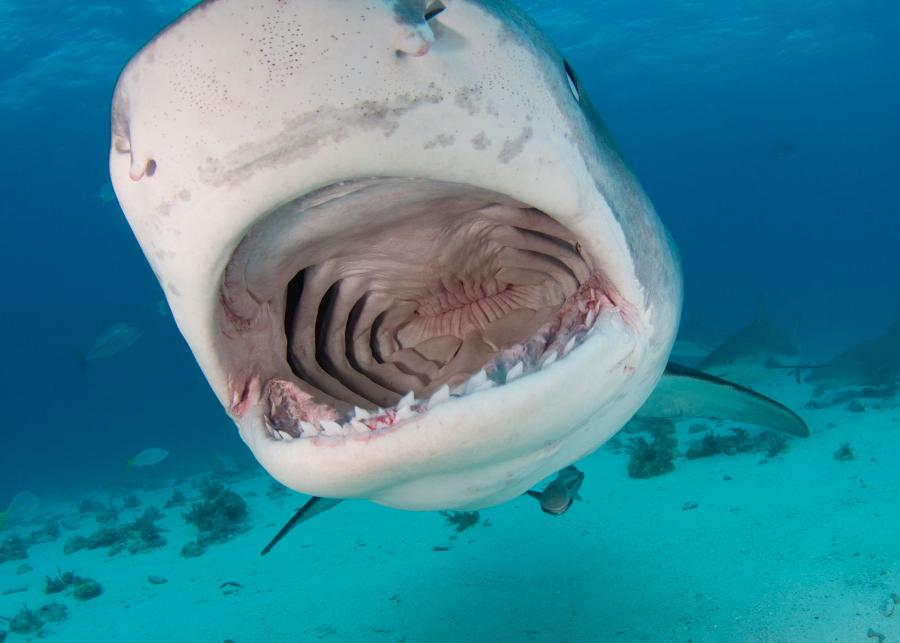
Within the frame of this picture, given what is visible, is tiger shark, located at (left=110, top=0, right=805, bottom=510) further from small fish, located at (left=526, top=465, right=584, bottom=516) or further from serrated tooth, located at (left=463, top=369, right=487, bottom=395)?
small fish, located at (left=526, top=465, right=584, bottom=516)

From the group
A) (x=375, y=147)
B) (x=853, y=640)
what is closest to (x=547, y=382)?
(x=375, y=147)

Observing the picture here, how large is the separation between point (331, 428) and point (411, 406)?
255 millimetres

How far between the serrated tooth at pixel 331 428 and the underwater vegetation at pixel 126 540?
10578 millimetres

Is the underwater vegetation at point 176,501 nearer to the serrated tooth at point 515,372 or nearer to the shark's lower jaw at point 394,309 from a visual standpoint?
the shark's lower jaw at point 394,309

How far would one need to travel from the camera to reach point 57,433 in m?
56.8

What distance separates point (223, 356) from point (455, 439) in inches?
30.7

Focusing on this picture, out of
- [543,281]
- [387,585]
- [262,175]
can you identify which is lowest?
[387,585]

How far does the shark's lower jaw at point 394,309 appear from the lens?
1.78 metres

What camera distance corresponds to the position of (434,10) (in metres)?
1.31

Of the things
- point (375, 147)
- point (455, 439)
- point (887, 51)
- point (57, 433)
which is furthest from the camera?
point (57, 433)

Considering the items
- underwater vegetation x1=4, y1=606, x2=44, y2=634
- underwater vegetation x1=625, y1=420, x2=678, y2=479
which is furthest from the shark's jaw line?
underwater vegetation x1=4, y1=606, x2=44, y2=634

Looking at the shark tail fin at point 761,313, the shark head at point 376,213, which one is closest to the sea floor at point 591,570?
the shark head at point 376,213

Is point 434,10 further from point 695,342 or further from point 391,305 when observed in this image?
point 695,342

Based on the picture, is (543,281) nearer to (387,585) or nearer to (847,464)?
(387,585)
